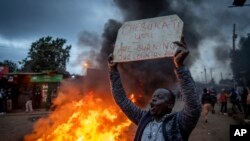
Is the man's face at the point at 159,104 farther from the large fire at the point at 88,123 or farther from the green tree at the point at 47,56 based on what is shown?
the green tree at the point at 47,56

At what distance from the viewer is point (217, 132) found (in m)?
13.2

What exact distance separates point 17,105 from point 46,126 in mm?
15653

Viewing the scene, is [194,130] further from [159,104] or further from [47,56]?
[47,56]

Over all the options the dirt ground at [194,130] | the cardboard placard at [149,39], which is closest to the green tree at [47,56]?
the dirt ground at [194,130]

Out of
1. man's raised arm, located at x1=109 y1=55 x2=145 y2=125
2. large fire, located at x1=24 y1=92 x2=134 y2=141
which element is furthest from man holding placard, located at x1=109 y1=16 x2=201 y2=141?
large fire, located at x1=24 y1=92 x2=134 y2=141

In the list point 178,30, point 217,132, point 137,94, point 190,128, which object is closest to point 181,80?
point 190,128

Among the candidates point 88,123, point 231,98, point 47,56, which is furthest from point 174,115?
point 47,56

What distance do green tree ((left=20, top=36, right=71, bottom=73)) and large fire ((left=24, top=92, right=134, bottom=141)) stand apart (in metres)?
30.8

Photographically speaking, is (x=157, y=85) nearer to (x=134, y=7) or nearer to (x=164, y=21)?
(x=134, y=7)

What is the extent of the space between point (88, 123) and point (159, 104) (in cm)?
674

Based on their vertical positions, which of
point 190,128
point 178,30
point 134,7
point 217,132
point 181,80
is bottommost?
point 217,132

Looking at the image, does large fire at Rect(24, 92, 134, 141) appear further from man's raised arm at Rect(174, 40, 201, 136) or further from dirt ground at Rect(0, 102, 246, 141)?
man's raised arm at Rect(174, 40, 201, 136)

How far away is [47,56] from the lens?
42.3 meters

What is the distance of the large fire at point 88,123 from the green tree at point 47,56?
1214 inches
